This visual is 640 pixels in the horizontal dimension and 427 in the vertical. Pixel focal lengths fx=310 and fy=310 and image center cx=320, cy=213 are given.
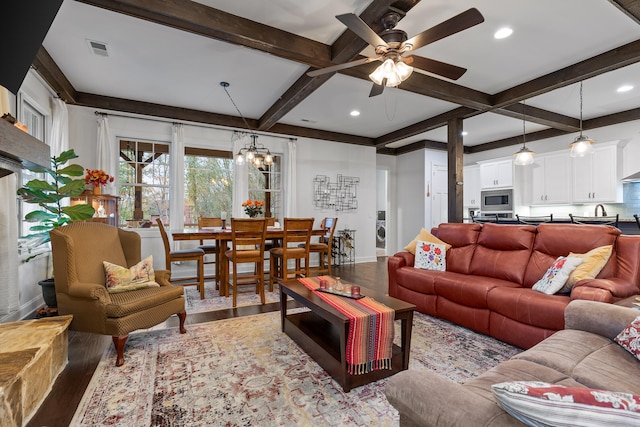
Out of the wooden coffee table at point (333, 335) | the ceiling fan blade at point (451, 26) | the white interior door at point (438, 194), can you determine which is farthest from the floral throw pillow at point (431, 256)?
the white interior door at point (438, 194)

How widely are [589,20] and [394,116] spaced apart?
3.02 metres

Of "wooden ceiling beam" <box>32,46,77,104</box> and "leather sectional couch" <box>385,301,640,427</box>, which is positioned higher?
"wooden ceiling beam" <box>32,46,77,104</box>

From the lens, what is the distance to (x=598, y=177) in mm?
5664

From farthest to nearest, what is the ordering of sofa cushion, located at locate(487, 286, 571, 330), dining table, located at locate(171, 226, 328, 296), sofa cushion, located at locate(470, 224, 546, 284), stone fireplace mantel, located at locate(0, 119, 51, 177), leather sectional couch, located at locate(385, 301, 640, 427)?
dining table, located at locate(171, 226, 328, 296) < sofa cushion, located at locate(470, 224, 546, 284) < sofa cushion, located at locate(487, 286, 571, 330) < stone fireplace mantel, located at locate(0, 119, 51, 177) < leather sectional couch, located at locate(385, 301, 640, 427)

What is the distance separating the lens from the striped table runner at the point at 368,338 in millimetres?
1912

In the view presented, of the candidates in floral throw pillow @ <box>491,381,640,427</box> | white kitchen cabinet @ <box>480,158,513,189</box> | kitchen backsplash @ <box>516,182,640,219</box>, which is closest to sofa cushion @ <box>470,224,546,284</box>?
floral throw pillow @ <box>491,381,640,427</box>

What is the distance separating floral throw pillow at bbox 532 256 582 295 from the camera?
98.8 inches

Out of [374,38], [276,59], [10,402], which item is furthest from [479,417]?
[276,59]

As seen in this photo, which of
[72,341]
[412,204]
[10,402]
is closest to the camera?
[10,402]

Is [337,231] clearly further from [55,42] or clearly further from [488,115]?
[55,42]

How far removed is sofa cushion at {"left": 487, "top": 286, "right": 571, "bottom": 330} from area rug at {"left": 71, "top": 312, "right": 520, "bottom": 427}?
1.05 feet

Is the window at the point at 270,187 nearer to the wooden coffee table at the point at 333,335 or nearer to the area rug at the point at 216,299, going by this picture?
the area rug at the point at 216,299

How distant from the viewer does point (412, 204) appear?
7.89m

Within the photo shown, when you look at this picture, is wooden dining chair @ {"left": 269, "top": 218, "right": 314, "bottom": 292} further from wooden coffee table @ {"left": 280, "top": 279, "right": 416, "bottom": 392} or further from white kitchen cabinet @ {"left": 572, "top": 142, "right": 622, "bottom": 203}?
white kitchen cabinet @ {"left": 572, "top": 142, "right": 622, "bottom": 203}
